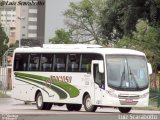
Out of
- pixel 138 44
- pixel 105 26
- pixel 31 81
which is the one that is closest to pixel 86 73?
pixel 31 81

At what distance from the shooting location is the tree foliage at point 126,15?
34.1 meters

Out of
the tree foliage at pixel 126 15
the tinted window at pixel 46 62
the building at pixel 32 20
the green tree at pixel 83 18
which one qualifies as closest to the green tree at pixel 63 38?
the green tree at pixel 83 18

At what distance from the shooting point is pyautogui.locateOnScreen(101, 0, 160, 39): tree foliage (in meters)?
34.1

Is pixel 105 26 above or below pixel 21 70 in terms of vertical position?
above

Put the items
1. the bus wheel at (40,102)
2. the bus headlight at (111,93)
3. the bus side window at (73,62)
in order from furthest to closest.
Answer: the bus wheel at (40,102)
the bus side window at (73,62)
the bus headlight at (111,93)

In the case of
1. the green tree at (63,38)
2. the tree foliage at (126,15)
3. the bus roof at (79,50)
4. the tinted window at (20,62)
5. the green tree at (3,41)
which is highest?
the tree foliage at (126,15)

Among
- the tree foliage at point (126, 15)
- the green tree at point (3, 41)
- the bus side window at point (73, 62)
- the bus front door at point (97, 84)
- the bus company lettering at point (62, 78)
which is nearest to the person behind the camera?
the bus front door at point (97, 84)

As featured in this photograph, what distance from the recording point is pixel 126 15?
3472cm

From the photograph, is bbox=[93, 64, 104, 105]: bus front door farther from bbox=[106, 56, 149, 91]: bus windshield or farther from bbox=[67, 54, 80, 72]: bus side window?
bbox=[67, 54, 80, 72]: bus side window

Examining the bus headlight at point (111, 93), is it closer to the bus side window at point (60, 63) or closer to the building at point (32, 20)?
the bus side window at point (60, 63)

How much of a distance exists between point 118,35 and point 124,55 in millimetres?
7867

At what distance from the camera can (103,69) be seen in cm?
2941

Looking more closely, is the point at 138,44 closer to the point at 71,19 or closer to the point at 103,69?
the point at 71,19

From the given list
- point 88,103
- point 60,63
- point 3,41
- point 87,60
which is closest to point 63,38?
point 3,41
